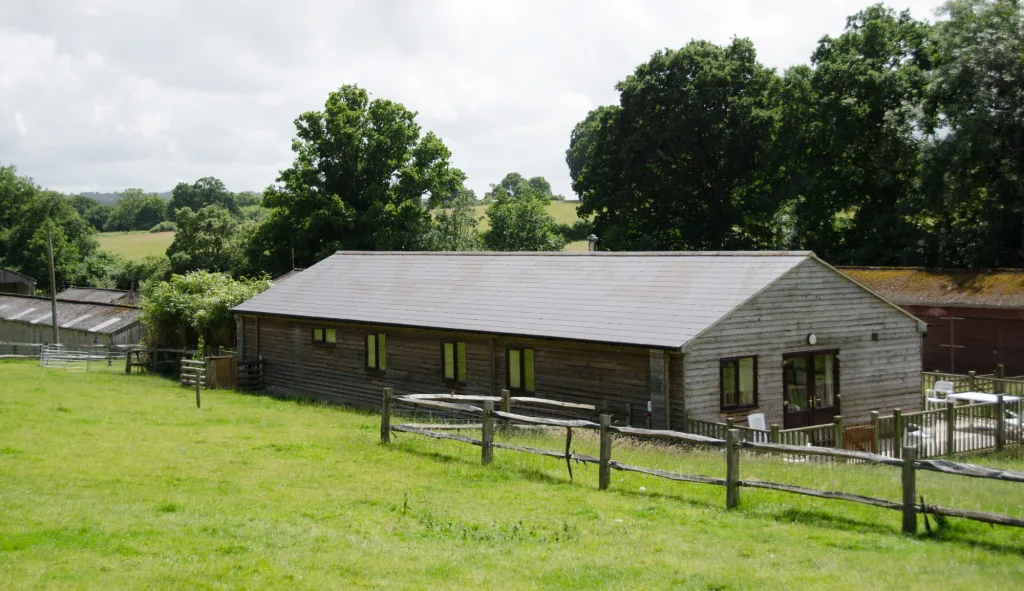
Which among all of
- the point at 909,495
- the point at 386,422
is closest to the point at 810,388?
the point at 386,422

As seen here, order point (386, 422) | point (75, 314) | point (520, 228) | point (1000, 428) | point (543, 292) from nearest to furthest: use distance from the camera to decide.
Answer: point (386, 422), point (1000, 428), point (543, 292), point (75, 314), point (520, 228)

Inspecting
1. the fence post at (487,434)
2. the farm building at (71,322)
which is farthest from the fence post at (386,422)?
the farm building at (71,322)

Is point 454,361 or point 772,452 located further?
point 454,361

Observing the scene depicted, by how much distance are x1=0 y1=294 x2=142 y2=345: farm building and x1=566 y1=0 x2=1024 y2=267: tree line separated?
98.4 ft

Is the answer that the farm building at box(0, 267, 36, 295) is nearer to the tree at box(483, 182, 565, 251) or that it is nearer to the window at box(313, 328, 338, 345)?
the tree at box(483, 182, 565, 251)

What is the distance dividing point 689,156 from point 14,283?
197ft

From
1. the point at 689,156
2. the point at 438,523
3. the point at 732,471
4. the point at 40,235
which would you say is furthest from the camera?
the point at 40,235

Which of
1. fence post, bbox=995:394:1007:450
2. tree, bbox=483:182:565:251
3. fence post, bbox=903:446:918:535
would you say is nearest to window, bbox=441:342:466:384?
fence post, bbox=995:394:1007:450

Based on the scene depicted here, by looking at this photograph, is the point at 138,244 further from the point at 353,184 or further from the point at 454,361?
the point at 454,361

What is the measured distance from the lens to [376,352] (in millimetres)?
30625

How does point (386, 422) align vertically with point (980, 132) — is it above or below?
below

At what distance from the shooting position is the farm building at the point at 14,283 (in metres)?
81.6

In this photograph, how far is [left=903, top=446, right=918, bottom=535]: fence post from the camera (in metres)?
12.1

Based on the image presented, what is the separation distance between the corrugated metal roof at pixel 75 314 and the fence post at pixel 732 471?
46.5 metres
